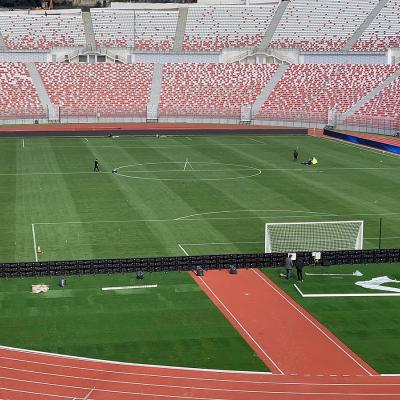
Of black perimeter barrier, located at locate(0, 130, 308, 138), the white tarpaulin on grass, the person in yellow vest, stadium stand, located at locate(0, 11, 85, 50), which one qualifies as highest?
stadium stand, located at locate(0, 11, 85, 50)

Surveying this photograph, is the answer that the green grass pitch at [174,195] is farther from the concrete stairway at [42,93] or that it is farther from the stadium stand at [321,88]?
the stadium stand at [321,88]

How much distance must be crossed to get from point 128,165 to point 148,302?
36.3 metres

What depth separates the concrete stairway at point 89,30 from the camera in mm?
121069

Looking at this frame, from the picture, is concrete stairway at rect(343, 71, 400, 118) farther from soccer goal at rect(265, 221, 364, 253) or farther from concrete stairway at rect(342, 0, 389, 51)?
soccer goal at rect(265, 221, 364, 253)

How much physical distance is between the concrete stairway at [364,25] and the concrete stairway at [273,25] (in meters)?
10.9

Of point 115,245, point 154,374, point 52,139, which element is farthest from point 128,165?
point 154,374

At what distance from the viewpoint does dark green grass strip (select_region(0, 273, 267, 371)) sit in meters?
27.2

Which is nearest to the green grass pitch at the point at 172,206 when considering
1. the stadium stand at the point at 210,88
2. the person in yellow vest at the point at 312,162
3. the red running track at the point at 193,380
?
the person in yellow vest at the point at 312,162

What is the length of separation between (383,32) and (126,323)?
3915 inches

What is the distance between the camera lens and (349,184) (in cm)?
5991

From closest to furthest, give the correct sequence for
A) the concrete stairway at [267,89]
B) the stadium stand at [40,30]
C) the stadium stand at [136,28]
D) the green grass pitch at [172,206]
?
the green grass pitch at [172,206], the concrete stairway at [267,89], the stadium stand at [40,30], the stadium stand at [136,28]

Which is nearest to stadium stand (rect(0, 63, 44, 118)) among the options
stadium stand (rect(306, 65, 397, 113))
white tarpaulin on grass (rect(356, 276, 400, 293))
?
stadium stand (rect(306, 65, 397, 113))

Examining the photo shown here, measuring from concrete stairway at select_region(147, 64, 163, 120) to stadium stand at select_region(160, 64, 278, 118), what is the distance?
567 millimetres

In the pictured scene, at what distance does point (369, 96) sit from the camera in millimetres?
102938
